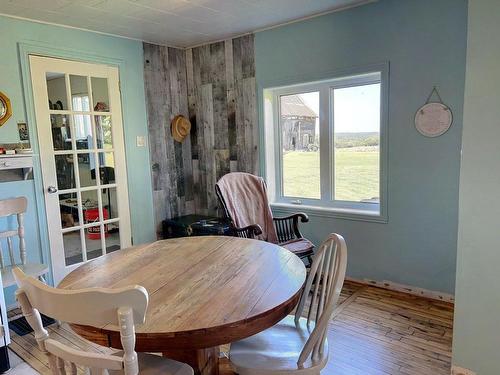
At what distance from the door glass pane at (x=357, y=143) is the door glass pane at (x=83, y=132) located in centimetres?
227

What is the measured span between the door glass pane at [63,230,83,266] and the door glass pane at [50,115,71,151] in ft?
2.59

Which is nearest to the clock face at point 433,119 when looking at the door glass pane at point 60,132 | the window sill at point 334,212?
the window sill at point 334,212

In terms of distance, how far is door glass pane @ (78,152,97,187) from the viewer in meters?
3.33

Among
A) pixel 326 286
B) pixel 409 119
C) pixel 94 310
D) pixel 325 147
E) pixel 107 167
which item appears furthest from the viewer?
pixel 107 167

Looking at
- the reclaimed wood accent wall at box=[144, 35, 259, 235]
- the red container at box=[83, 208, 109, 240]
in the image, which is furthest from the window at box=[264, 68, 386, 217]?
the red container at box=[83, 208, 109, 240]

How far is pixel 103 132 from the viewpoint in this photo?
11.4 feet

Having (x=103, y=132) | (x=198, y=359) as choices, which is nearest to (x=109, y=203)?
(x=103, y=132)

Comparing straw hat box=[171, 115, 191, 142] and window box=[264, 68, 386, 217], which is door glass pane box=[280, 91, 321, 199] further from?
straw hat box=[171, 115, 191, 142]

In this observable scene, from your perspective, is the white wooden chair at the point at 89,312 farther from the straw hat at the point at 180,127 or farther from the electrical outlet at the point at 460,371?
the straw hat at the point at 180,127

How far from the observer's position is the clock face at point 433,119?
2656mm

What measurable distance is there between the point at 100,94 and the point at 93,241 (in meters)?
1.40

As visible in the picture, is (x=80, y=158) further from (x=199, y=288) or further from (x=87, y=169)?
(x=199, y=288)

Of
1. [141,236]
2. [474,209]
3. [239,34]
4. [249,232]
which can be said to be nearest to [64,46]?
[239,34]

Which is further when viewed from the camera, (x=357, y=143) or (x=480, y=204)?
(x=357, y=143)
